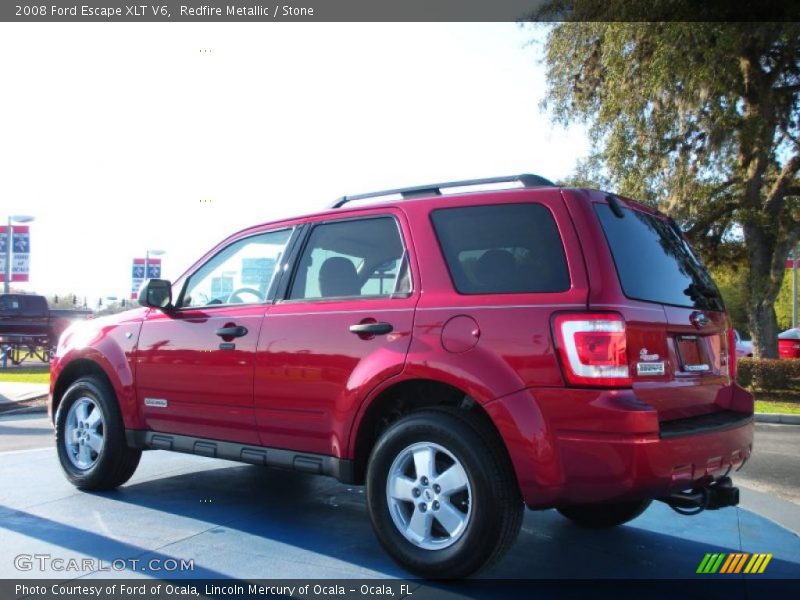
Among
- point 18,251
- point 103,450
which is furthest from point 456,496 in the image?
point 18,251

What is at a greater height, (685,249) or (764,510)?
(685,249)

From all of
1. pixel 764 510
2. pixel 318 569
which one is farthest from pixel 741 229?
pixel 318 569

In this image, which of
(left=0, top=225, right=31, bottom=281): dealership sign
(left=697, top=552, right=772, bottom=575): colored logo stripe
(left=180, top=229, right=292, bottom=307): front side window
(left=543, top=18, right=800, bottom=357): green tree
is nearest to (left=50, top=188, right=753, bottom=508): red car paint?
(left=180, top=229, right=292, bottom=307): front side window

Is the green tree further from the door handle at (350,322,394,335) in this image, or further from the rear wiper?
the door handle at (350,322,394,335)

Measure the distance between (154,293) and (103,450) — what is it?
1227 millimetres

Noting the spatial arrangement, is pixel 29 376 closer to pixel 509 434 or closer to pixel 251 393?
pixel 251 393

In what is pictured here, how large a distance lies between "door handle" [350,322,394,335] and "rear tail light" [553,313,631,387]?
3.06 feet

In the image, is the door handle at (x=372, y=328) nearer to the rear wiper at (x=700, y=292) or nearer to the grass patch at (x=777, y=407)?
the rear wiper at (x=700, y=292)

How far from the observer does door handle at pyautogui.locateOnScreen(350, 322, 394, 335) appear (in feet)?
12.2

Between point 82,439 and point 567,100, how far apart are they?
16508 millimetres

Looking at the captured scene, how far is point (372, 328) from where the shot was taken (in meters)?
3.77

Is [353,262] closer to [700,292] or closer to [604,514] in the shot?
[700,292]

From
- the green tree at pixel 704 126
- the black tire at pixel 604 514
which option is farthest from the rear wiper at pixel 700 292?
the green tree at pixel 704 126

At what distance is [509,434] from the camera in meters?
3.24
